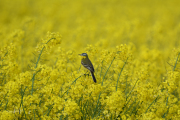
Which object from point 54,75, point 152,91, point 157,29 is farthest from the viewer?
point 157,29

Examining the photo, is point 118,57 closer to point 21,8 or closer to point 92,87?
point 92,87

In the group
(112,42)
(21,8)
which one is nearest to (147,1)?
(21,8)

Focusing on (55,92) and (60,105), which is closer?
(60,105)

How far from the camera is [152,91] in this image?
11.4ft

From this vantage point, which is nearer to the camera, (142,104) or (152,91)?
(152,91)

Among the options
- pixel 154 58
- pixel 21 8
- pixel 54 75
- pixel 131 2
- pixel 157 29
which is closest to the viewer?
pixel 54 75

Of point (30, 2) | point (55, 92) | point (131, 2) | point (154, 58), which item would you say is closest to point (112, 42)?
point (154, 58)

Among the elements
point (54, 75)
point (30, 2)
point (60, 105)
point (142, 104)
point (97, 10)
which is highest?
point (30, 2)

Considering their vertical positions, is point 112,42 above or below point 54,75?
above

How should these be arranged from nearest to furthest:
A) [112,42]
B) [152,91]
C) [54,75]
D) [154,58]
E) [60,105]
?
[60,105] < [152,91] < [54,75] < [154,58] < [112,42]

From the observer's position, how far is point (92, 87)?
342 centimetres

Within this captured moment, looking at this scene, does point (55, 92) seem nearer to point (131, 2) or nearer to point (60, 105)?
point (60, 105)

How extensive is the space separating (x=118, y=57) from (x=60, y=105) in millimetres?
1364

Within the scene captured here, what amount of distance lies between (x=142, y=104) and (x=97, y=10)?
60.7ft
